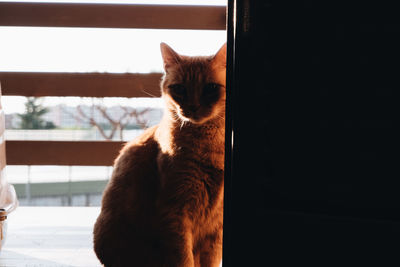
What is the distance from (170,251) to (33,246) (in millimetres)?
730

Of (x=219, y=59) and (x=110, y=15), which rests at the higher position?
(x=110, y=15)

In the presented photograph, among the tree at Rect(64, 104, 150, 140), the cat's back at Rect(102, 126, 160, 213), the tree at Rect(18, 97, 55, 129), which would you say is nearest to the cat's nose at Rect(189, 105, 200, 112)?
the cat's back at Rect(102, 126, 160, 213)

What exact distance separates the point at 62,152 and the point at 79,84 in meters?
0.41

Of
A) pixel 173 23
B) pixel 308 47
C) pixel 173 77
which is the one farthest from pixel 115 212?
pixel 173 23

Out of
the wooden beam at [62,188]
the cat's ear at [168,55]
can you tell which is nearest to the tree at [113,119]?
the cat's ear at [168,55]

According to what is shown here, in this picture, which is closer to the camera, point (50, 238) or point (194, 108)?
point (194, 108)

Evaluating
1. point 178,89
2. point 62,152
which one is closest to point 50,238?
point 62,152

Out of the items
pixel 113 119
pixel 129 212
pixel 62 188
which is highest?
pixel 113 119

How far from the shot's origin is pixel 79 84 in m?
1.72

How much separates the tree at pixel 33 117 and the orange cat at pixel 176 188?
137 centimetres

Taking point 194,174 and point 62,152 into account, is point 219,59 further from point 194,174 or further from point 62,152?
point 62,152

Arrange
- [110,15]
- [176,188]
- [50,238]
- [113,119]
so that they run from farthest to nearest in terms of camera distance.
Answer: [113,119] → [110,15] → [50,238] → [176,188]

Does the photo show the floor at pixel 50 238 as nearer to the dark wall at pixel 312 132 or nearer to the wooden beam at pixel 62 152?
the wooden beam at pixel 62 152

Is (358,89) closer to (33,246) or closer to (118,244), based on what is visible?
(118,244)
